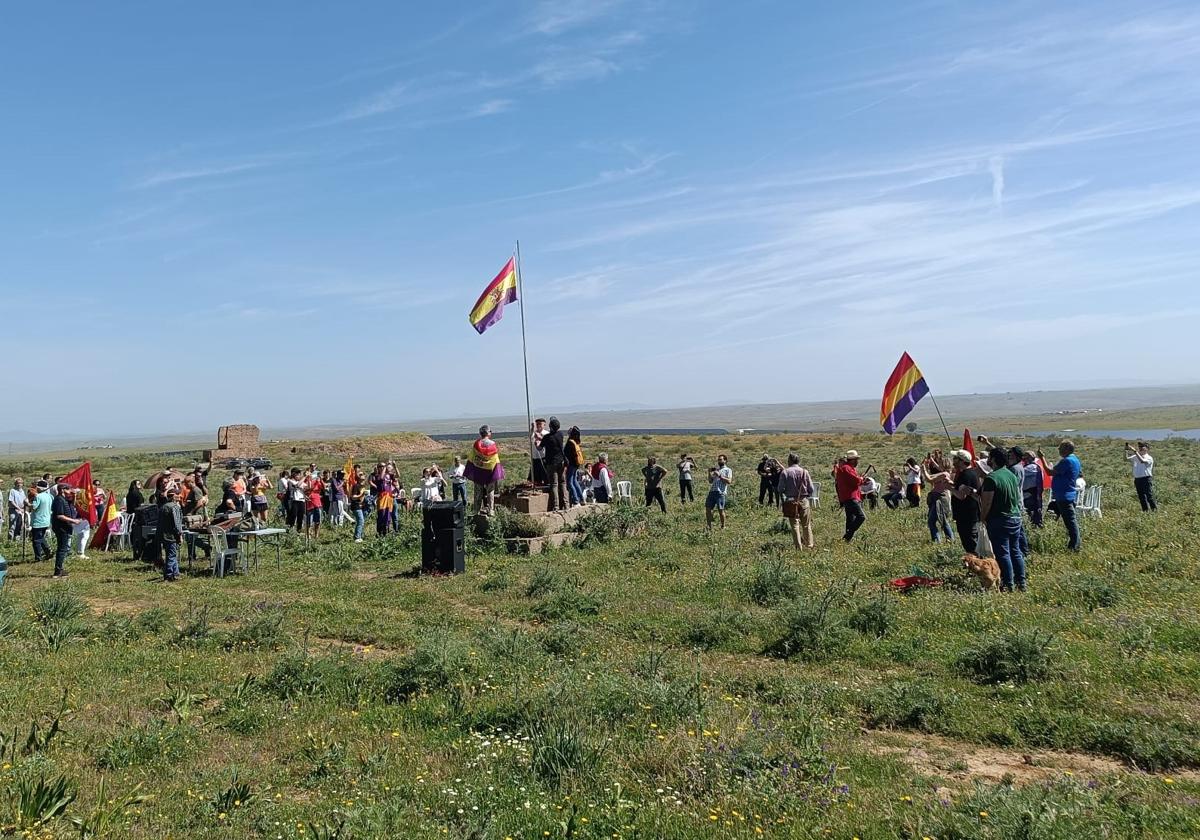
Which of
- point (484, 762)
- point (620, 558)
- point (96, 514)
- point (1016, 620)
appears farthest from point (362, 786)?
point (96, 514)

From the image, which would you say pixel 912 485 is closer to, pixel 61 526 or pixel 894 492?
pixel 894 492

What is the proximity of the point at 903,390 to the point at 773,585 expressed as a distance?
5.54 metres

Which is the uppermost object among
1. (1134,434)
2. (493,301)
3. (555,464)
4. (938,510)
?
(493,301)

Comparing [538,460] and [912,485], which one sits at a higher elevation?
[538,460]

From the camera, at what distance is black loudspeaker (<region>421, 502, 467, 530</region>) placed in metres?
14.5

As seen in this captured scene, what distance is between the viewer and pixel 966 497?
12.1 m

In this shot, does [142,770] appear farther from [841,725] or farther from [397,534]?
[397,534]

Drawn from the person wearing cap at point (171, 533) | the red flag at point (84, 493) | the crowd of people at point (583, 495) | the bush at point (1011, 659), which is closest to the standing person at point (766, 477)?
the crowd of people at point (583, 495)

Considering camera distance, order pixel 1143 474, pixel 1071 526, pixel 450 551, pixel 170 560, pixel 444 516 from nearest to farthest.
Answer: pixel 1071 526 → pixel 450 551 → pixel 444 516 → pixel 170 560 → pixel 1143 474

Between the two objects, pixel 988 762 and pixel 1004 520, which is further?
pixel 1004 520

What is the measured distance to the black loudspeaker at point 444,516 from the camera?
572 inches

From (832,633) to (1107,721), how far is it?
3034 mm

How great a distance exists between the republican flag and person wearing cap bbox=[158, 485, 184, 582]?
5.22 metres

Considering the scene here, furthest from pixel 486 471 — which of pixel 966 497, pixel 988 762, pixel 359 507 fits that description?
pixel 988 762
